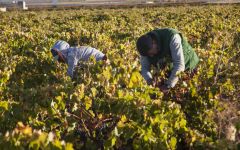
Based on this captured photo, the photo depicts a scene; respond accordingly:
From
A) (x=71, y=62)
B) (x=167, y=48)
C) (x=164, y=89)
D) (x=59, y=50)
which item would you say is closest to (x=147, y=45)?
(x=167, y=48)

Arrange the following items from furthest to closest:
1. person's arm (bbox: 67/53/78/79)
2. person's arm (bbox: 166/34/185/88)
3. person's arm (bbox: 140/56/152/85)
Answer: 1. person's arm (bbox: 67/53/78/79)
2. person's arm (bbox: 140/56/152/85)
3. person's arm (bbox: 166/34/185/88)

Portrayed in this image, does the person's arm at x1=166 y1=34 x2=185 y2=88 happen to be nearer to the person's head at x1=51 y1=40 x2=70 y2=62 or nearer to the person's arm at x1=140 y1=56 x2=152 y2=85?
the person's arm at x1=140 y1=56 x2=152 y2=85

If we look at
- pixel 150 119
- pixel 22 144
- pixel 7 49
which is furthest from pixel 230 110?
pixel 7 49

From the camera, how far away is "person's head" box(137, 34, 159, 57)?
15.2 ft

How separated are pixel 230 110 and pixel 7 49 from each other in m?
5.70

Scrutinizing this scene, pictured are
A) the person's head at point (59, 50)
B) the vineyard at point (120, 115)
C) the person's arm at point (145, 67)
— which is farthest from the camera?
the person's head at point (59, 50)

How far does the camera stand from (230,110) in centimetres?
393

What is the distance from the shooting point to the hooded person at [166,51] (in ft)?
15.4

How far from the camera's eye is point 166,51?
195 inches

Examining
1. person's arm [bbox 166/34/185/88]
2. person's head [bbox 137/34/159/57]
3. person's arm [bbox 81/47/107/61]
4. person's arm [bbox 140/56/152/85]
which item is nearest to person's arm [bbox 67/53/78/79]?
person's arm [bbox 81/47/107/61]

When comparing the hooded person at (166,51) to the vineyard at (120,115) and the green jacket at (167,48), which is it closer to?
the green jacket at (167,48)

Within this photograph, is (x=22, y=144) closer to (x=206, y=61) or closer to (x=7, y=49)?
(x=206, y=61)

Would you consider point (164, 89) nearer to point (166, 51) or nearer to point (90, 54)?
point (166, 51)

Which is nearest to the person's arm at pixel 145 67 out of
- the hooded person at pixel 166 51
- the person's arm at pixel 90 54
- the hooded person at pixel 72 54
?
the hooded person at pixel 166 51
